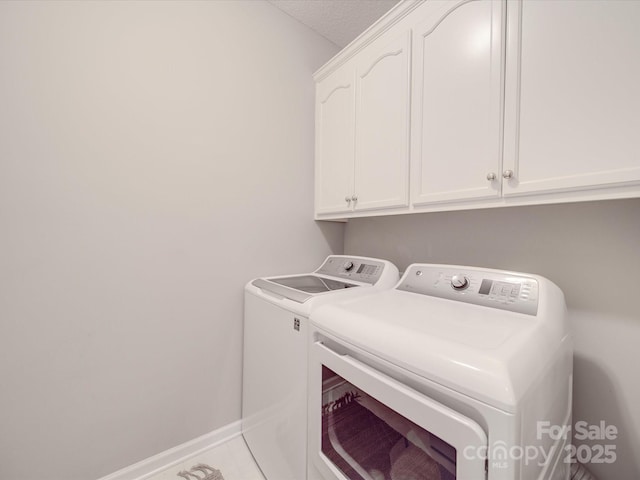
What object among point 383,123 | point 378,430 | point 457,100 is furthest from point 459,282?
point 383,123

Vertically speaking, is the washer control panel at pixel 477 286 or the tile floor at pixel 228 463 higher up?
the washer control panel at pixel 477 286

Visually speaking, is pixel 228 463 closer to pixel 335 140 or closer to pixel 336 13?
pixel 335 140

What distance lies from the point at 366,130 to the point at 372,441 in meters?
1.35

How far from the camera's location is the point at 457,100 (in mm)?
1022

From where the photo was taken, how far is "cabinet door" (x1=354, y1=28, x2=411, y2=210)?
122cm

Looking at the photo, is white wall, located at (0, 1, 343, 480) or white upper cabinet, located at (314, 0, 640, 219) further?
white wall, located at (0, 1, 343, 480)

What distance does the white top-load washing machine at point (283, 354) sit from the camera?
1.01m

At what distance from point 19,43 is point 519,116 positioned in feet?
6.04

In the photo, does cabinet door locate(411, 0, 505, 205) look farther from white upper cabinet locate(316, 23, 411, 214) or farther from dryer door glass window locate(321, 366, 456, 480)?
dryer door glass window locate(321, 366, 456, 480)

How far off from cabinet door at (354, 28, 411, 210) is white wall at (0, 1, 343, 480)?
0.51 m

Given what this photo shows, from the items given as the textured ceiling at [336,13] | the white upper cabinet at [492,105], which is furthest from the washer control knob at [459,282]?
the textured ceiling at [336,13]

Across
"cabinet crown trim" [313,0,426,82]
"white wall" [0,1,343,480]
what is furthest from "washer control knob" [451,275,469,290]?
"cabinet crown trim" [313,0,426,82]

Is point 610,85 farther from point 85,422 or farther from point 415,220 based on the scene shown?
point 85,422

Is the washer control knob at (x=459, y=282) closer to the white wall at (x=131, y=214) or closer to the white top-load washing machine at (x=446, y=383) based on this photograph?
the white top-load washing machine at (x=446, y=383)
